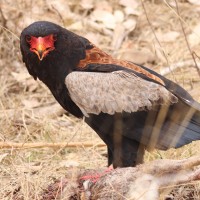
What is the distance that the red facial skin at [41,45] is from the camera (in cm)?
416

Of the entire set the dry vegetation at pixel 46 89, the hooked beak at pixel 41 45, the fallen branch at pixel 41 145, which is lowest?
the dry vegetation at pixel 46 89

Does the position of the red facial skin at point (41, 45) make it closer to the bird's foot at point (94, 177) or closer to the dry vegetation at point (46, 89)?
the dry vegetation at point (46, 89)

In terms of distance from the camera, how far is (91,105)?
416cm

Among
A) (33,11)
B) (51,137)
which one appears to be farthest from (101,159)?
(33,11)

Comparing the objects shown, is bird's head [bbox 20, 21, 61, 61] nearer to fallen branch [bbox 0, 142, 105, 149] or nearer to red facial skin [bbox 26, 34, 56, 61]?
red facial skin [bbox 26, 34, 56, 61]

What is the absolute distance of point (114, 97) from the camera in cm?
419

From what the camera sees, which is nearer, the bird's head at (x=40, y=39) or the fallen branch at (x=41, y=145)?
the bird's head at (x=40, y=39)

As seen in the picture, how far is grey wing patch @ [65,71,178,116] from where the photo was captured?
164 inches

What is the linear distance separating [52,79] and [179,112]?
80 cm

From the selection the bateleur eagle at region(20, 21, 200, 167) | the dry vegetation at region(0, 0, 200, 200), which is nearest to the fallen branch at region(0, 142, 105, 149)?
the dry vegetation at region(0, 0, 200, 200)

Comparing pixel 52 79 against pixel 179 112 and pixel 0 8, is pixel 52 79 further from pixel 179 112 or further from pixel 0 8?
pixel 0 8

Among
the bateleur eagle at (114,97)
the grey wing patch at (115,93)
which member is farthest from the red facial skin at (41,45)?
the grey wing patch at (115,93)

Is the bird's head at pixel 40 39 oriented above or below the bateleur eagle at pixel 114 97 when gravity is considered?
above

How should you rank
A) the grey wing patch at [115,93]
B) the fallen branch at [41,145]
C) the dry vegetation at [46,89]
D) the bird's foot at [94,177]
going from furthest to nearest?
the fallen branch at [41,145] < the dry vegetation at [46,89] < the grey wing patch at [115,93] < the bird's foot at [94,177]
